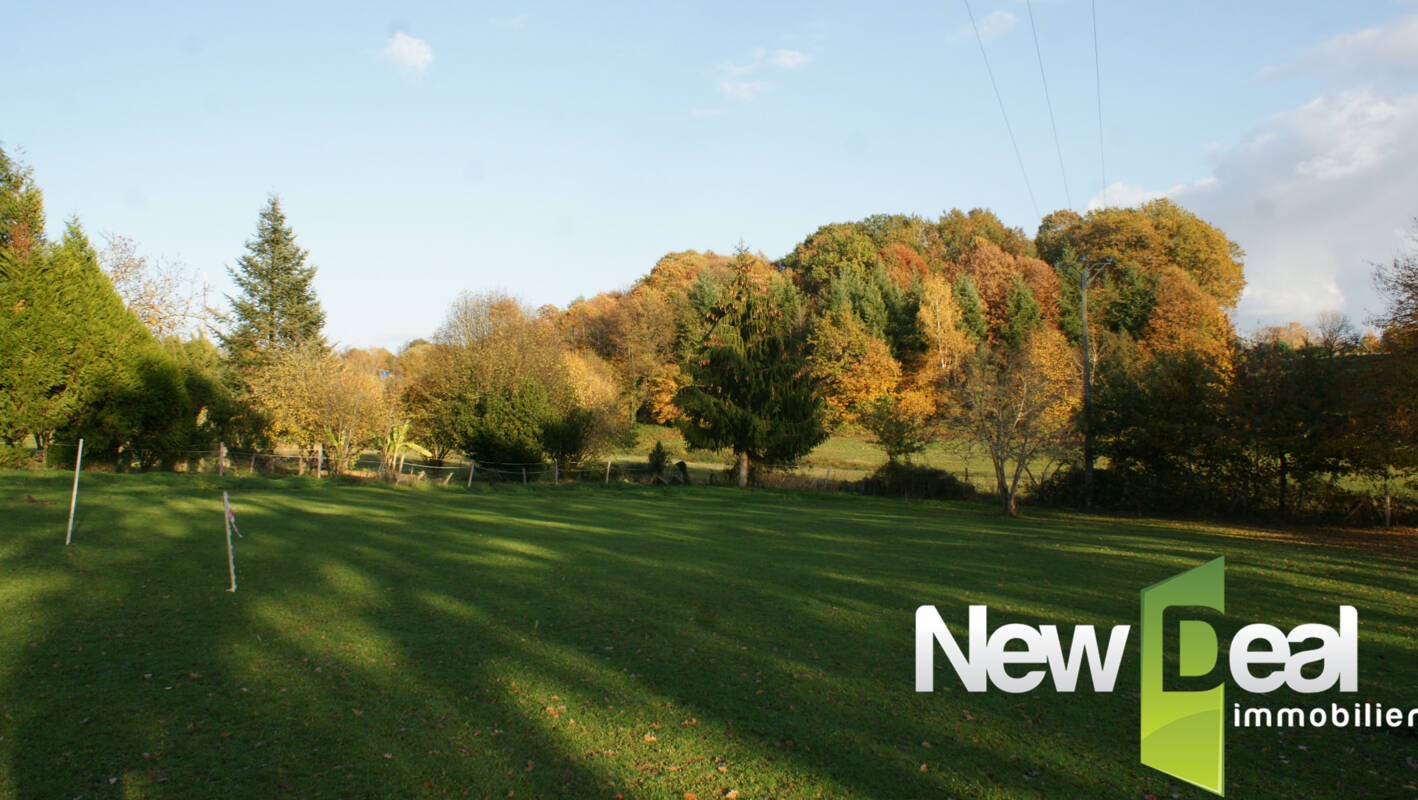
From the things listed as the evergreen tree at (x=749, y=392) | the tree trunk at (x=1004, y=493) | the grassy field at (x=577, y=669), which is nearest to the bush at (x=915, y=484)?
the tree trunk at (x=1004, y=493)

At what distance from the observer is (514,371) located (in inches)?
1455

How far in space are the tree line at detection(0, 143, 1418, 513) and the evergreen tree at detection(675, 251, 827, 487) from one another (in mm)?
117

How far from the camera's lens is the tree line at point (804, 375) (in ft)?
76.6

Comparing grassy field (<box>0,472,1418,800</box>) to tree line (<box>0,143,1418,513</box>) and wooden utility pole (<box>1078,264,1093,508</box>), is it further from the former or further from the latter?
wooden utility pole (<box>1078,264,1093,508</box>)

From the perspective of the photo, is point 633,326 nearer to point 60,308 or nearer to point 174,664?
point 60,308

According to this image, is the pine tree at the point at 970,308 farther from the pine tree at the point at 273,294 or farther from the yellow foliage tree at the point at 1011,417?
the pine tree at the point at 273,294

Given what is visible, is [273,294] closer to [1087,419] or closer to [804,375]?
[804,375]

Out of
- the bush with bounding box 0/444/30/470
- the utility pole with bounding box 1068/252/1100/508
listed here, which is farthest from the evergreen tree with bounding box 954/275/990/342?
the bush with bounding box 0/444/30/470

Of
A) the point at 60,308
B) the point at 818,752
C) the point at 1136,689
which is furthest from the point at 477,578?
the point at 60,308

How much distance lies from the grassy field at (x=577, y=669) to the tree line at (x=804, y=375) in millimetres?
8413

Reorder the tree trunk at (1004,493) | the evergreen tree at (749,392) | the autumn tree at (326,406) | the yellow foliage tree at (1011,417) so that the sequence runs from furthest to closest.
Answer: the evergreen tree at (749,392)
the autumn tree at (326,406)
the tree trunk at (1004,493)
the yellow foliage tree at (1011,417)

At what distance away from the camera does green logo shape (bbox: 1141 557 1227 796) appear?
5.48m

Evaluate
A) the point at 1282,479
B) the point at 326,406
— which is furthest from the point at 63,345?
the point at 1282,479

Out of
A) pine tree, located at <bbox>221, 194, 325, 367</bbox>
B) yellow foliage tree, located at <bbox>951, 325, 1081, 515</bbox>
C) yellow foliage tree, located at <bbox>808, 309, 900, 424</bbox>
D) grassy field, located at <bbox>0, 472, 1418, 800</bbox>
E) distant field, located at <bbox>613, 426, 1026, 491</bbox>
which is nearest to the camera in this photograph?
grassy field, located at <bbox>0, 472, 1418, 800</bbox>
